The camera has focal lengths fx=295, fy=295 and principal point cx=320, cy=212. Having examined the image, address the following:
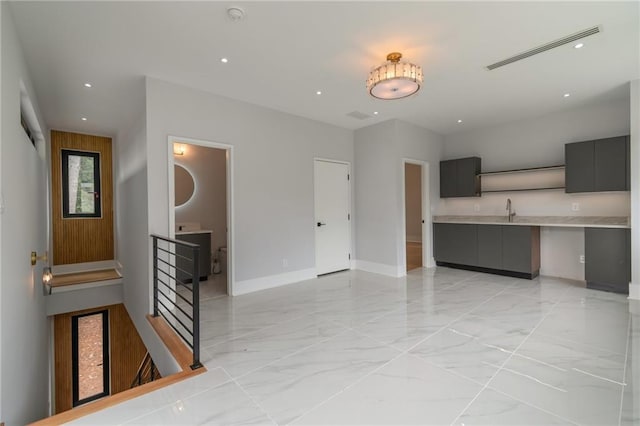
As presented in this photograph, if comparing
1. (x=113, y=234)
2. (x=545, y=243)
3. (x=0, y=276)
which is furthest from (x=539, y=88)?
(x=113, y=234)

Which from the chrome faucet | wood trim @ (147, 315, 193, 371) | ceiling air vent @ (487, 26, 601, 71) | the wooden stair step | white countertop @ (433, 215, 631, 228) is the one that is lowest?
wood trim @ (147, 315, 193, 371)

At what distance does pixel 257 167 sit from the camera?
428cm

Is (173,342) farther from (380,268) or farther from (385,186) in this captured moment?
(385,186)

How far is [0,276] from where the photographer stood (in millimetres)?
1846

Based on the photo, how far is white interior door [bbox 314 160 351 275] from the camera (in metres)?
5.13

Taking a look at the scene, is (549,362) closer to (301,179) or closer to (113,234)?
(301,179)

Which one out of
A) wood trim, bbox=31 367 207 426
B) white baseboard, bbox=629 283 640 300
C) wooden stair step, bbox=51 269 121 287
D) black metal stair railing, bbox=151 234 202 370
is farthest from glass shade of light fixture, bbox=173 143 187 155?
white baseboard, bbox=629 283 640 300

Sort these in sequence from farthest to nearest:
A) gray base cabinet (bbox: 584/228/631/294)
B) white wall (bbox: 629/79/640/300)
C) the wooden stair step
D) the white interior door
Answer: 1. the white interior door
2. the wooden stair step
3. gray base cabinet (bbox: 584/228/631/294)
4. white wall (bbox: 629/79/640/300)

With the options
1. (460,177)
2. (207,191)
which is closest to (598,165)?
(460,177)

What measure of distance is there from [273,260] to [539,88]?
14.0 feet

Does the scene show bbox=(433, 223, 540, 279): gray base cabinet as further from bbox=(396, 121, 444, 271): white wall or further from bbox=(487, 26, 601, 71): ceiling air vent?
bbox=(487, 26, 601, 71): ceiling air vent

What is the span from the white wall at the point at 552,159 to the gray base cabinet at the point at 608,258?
0.55 metres

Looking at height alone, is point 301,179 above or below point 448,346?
above

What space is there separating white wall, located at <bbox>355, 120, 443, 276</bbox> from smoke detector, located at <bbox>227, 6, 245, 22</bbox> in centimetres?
329
